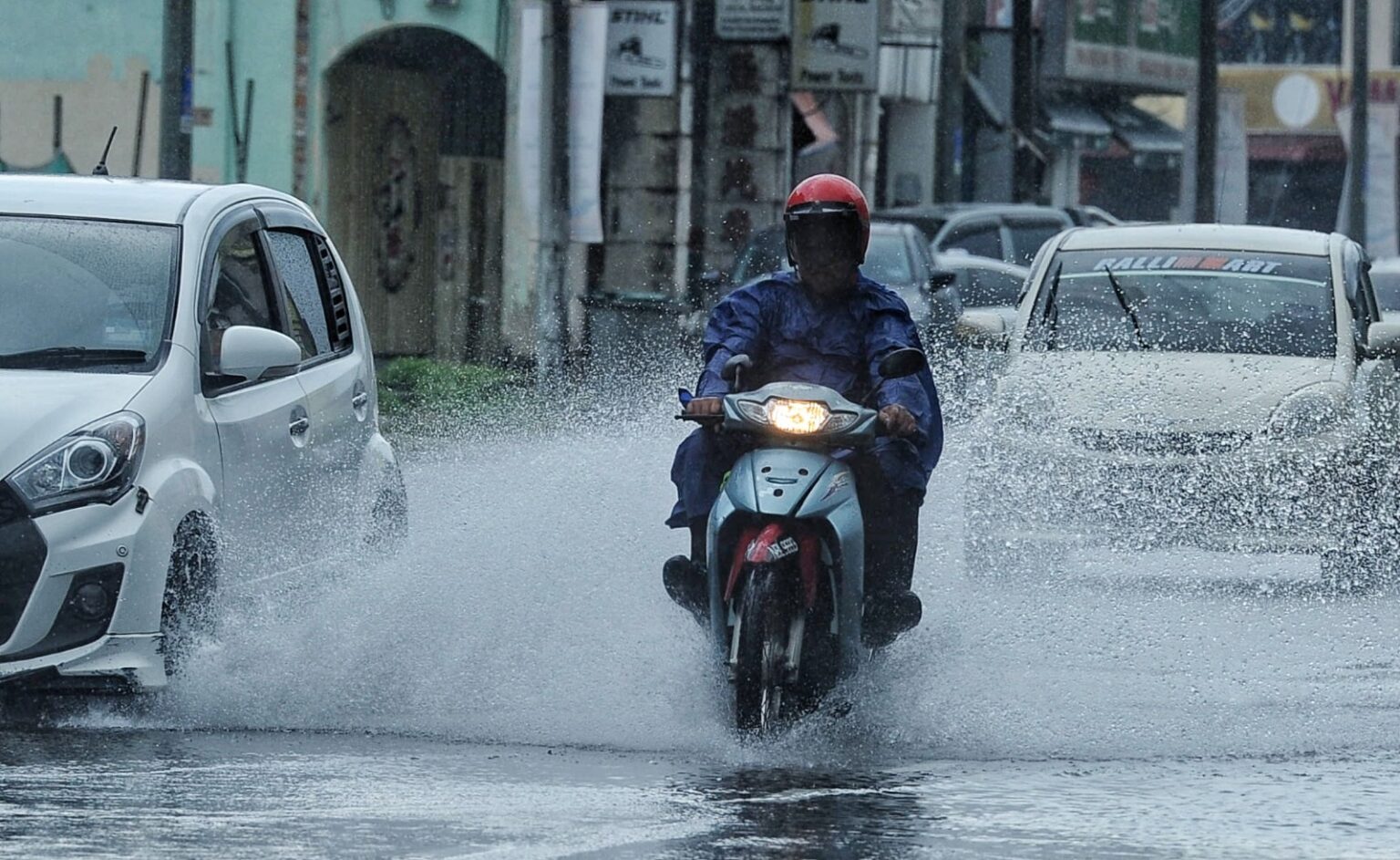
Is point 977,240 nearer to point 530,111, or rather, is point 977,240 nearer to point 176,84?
point 530,111

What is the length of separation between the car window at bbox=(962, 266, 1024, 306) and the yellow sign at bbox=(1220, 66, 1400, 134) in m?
29.5

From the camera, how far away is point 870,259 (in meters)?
23.2

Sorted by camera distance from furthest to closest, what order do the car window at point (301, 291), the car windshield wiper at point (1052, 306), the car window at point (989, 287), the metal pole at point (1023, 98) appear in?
1. the metal pole at point (1023, 98)
2. the car window at point (989, 287)
3. the car windshield wiper at point (1052, 306)
4. the car window at point (301, 291)

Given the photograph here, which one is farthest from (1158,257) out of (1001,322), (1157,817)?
(1157,817)

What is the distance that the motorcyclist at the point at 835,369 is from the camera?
7766 mm

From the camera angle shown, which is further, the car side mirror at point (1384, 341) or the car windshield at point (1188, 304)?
the car windshield at point (1188, 304)

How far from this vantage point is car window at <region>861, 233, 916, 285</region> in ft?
75.5

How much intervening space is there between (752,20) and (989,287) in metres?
3.75

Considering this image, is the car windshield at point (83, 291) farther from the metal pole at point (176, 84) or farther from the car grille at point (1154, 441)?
the metal pole at point (176, 84)

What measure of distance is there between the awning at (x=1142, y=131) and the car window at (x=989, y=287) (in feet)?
76.9

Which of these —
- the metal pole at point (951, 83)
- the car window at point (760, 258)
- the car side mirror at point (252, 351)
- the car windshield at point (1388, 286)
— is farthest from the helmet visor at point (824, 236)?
the metal pole at point (951, 83)

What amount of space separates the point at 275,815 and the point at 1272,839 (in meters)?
2.08

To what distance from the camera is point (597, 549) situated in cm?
1003

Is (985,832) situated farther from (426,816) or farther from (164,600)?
(164,600)
